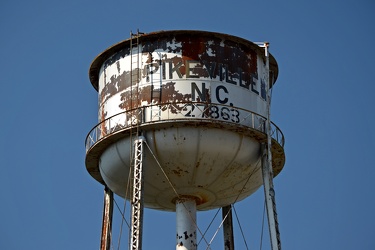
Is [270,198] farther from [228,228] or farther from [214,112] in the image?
[228,228]

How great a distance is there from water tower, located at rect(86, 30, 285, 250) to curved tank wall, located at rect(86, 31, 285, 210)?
27 mm

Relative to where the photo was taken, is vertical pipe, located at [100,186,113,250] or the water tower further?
vertical pipe, located at [100,186,113,250]

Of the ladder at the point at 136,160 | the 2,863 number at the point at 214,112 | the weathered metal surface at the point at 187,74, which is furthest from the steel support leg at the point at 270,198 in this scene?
the ladder at the point at 136,160

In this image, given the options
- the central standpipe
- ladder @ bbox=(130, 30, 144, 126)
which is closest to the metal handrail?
ladder @ bbox=(130, 30, 144, 126)

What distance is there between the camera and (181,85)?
76.3ft

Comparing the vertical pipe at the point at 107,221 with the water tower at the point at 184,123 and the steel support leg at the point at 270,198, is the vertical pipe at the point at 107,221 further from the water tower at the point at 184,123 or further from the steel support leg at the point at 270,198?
the steel support leg at the point at 270,198

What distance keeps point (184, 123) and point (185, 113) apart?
0.96 ft

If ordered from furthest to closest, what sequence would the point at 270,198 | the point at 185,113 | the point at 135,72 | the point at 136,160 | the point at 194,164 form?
the point at 135,72, the point at 270,198, the point at 194,164, the point at 185,113, the point at 136,160

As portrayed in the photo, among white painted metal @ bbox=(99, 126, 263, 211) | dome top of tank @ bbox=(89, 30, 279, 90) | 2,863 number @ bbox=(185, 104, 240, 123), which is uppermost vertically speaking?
dome top of tank @ bbox=(89, 30, 279, 90)

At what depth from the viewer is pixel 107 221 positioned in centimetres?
2545

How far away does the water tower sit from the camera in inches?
899

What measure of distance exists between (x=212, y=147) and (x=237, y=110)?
1.29 m

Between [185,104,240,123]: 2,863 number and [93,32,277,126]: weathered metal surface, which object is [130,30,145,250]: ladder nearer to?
[93,32,277,126]: weathered metal surface

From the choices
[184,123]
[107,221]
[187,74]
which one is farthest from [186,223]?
[187,74]
